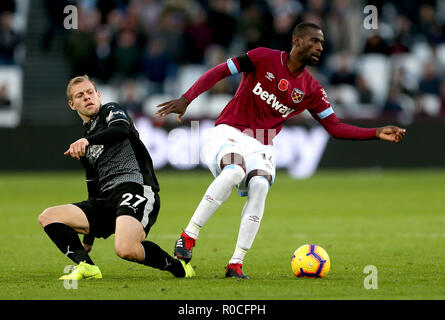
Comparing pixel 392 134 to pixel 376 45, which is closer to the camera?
pixel 392 134

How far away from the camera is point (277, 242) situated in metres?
9.64

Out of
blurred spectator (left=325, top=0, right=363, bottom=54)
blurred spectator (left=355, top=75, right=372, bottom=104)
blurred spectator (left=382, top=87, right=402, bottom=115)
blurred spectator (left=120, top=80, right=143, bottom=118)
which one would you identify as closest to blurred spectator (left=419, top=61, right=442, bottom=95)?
blurred spectator (left=382, top=87, right=402, bottom=115)

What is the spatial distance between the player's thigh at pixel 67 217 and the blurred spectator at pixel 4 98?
14.1 meters

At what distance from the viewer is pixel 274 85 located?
7.47 m

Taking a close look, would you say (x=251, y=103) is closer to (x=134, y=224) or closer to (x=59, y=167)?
(x=134, y=224)

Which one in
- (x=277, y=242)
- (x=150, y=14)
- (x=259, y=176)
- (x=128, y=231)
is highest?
(x=150, y=14)

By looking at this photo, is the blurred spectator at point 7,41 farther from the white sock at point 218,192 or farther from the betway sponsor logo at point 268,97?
the white sock at point 218,192

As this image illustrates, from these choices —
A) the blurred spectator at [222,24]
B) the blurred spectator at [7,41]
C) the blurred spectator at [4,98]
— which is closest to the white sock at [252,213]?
the blurred spectator at [222,24]

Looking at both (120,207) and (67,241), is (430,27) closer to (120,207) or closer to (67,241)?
(120,207)

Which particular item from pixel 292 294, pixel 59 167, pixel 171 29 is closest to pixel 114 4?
pixel 171 29

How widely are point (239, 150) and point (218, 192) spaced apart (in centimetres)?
45

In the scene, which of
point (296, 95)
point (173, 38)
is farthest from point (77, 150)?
point (173, 38)

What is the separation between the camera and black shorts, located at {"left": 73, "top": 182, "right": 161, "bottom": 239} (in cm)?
698
